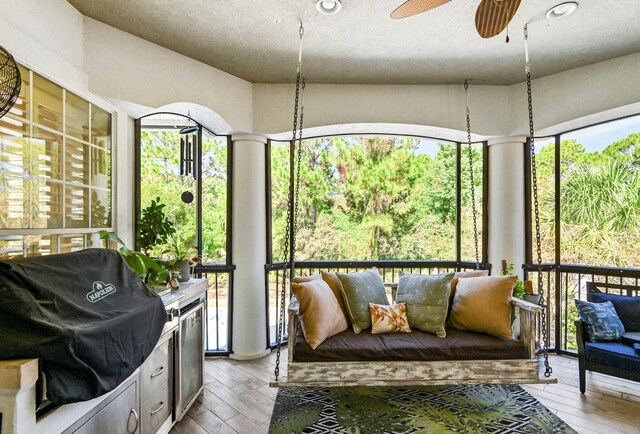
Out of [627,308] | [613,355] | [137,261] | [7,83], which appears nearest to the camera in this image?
[7,83]

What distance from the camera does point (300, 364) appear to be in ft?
7.23

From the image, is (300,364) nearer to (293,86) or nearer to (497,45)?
(293,86)

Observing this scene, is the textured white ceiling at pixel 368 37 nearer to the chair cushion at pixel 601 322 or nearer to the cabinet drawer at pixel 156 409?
the chair cushion at pixel 601 322

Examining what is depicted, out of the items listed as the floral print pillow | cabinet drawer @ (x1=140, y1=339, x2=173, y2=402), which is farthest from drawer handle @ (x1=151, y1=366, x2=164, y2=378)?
the floral print pillow

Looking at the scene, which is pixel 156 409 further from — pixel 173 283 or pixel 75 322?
pixel 75 322

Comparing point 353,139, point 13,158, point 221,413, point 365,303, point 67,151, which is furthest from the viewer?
point 353,139

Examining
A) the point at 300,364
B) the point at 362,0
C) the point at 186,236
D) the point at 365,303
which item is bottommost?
the point at 300,364

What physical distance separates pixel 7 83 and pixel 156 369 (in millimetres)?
1636

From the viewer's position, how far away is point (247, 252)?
3.46 meters

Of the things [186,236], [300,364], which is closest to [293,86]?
[186,236]

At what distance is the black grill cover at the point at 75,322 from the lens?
3.76 ft

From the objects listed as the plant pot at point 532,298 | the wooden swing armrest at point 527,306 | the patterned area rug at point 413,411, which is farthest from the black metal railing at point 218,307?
the plant pot at point 532,298

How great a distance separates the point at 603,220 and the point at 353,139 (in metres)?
3.03

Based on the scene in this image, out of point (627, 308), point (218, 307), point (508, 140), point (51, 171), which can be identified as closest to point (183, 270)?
point (51, 171)
